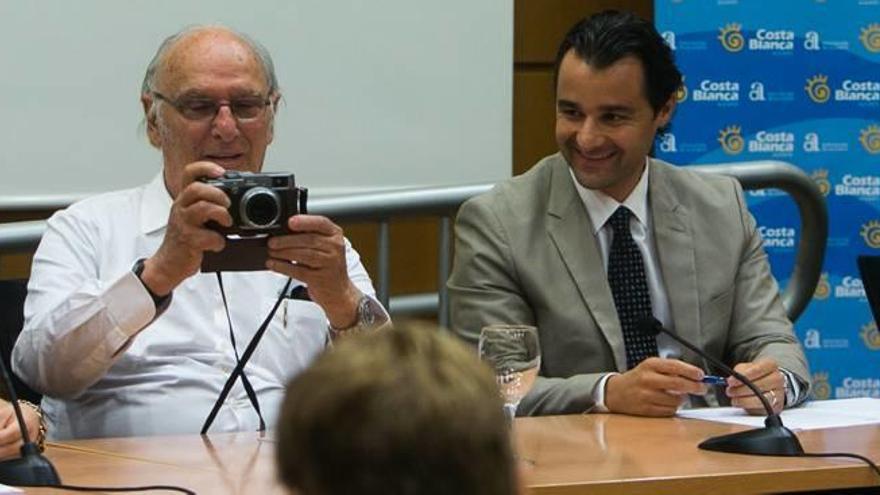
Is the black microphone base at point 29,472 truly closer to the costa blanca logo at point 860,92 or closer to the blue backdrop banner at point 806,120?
the blue backdrop banner at point 806,120

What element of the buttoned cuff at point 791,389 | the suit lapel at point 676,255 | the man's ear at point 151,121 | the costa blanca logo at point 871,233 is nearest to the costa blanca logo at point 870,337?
the costa blanca logo at point 871,233

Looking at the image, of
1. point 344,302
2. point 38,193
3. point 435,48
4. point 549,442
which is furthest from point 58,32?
point 549,442

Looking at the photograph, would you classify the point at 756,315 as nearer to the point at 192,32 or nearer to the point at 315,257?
Result: the point at 315,257

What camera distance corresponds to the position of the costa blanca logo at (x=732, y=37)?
521 centimetres

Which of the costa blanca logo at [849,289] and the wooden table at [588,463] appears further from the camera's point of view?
the costa blanca logo at [849,289]

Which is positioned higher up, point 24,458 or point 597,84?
point 597,84

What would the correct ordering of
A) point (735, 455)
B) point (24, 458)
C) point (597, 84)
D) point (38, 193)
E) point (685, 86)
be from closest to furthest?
point (24, 458), point (735, 455), point (597, 84), point (38, 193), point (685, 86)

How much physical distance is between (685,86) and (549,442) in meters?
3.00

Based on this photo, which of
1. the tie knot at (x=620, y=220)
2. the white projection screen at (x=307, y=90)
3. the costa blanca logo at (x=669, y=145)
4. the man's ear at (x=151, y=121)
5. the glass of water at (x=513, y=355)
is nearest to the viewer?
the glass of water at (x=513, y=355)

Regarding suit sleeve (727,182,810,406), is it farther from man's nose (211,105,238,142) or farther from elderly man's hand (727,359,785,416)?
man's nose (211,105,238,142)

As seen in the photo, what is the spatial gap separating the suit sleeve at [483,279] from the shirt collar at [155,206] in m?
0.58

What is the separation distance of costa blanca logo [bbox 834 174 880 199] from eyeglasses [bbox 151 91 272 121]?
2969 mm

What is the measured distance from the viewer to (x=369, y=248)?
475 centimetres

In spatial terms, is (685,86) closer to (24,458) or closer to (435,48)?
Result: (435,48)
